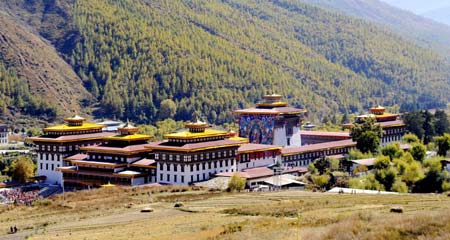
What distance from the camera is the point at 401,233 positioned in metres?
36.7

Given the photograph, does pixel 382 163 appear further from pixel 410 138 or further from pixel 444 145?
pixel 410 138

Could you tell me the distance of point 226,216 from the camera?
2126 inches

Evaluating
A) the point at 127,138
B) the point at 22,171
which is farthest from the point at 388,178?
the point at 22,171

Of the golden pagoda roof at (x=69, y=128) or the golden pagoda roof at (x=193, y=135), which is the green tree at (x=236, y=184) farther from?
the golden pagoda roof at (x=69, y=128)

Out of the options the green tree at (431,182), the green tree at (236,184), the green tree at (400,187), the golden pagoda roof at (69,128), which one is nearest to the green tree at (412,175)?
the green tree at (431,182)

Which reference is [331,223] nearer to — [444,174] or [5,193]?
[444,174]

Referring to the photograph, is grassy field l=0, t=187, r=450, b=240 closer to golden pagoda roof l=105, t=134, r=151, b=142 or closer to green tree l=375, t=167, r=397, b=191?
green tree l=375, t=167, r=397, b=191

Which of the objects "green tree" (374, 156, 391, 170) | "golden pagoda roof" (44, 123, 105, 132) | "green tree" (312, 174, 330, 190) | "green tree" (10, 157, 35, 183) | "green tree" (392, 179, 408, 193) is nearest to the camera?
"green tree" (392, 179, 408, 193)

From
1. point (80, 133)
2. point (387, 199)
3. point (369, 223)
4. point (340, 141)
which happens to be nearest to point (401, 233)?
point (369, 223)

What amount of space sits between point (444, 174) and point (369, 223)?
37517 millimetres

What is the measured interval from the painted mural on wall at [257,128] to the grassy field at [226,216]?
104ft

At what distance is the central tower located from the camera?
104375 mm

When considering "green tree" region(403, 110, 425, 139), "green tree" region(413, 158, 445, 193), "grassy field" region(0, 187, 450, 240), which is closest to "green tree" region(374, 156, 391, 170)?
"green tree" region(413, 158, 445, 193)

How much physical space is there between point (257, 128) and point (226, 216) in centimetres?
5220
